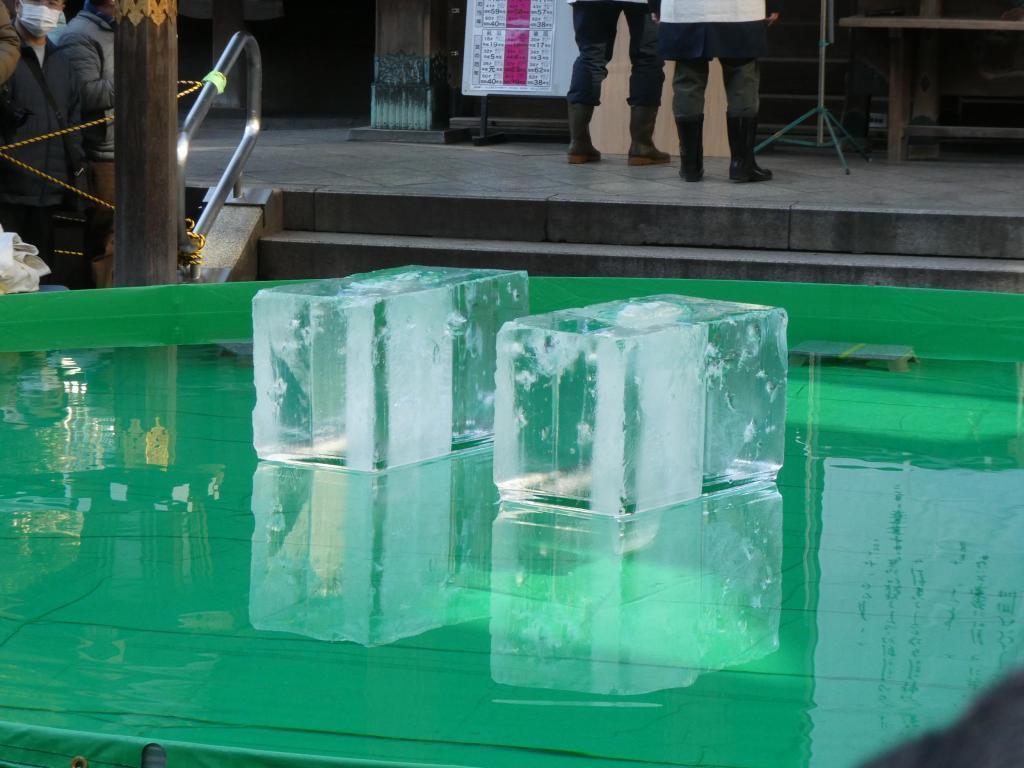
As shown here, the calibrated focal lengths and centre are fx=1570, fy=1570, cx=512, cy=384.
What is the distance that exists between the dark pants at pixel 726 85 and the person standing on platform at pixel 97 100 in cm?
240

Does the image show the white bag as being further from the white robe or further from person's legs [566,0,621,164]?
person's legs [566,0,621,164]

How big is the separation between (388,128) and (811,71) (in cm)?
255

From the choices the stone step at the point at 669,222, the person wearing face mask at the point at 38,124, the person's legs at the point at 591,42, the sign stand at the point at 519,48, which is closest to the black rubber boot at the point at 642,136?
the person's legs at the point at 591,42

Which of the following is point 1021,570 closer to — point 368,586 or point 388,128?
point 368,586

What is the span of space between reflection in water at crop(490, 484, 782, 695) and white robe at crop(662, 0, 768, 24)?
4.35m

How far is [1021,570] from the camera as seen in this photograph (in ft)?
7.22

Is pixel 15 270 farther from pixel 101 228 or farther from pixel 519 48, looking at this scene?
pixel 519 48

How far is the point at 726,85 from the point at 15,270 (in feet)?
10.6

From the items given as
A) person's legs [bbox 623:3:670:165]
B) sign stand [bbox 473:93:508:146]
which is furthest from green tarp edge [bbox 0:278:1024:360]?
sign stand [bbox 473:93:508:146]

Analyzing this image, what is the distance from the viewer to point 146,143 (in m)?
5.35

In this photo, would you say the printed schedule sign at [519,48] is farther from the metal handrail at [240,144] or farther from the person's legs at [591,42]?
the metal handrail at [240,144]

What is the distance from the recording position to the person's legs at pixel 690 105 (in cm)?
684

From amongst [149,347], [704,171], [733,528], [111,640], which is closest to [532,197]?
[704,171]

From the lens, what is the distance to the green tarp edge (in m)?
4.12
